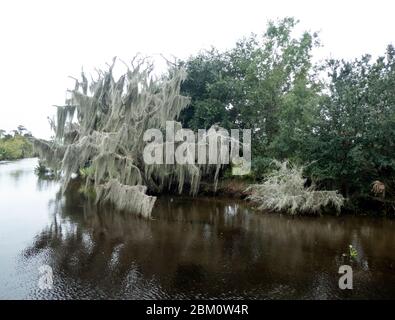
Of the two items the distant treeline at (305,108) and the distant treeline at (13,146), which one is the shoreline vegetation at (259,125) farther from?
the distant treeline at (13,146)

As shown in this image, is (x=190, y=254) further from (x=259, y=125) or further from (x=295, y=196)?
(x=259, y=125)

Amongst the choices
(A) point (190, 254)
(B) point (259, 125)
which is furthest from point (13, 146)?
(A) point (190, 254)

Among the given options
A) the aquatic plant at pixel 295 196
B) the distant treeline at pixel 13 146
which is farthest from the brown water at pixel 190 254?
the distant treeline at pixel 13 146

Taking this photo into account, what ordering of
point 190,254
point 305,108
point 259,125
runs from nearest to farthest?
1. point 190,254
2. point 305,108
3. point 259,125

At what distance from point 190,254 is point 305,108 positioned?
11287 mm

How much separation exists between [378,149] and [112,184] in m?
11.5

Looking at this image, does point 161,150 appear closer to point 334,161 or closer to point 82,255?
point 334,161

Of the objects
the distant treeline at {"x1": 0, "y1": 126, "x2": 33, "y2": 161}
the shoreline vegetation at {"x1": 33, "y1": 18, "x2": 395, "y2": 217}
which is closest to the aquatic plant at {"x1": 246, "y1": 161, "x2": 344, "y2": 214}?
the shoreline vegetation at {"x1": 33, "y1": 18, "x2": 395, "y2": 217}

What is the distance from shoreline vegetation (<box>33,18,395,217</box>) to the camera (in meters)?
14.6

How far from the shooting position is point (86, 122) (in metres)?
18.3

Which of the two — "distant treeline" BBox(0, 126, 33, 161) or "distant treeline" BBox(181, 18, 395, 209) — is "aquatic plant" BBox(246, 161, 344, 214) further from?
"distant treeline" BBox(0, 126, 33, 161)

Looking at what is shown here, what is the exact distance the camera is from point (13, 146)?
58.1 meters

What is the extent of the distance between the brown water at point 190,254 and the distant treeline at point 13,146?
46.8 metres
